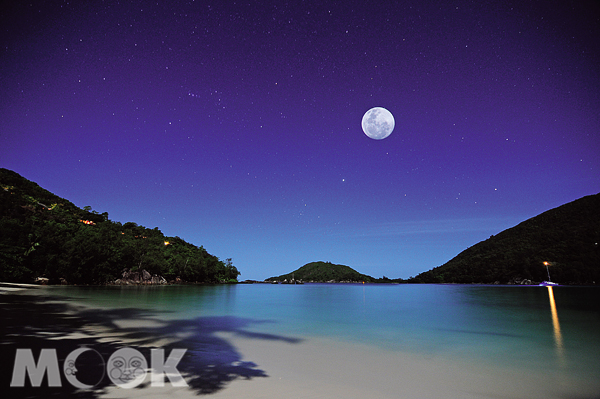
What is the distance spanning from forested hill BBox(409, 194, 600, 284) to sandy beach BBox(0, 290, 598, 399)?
156765 mm

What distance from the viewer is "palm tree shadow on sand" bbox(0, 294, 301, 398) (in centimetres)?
666

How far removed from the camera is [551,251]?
427ft

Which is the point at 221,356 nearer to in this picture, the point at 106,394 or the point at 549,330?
the point at 106,394

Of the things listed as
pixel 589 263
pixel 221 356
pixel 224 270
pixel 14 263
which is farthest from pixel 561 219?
pixel 14 263

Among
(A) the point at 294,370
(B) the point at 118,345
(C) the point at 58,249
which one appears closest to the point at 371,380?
(A) the point at 294,370

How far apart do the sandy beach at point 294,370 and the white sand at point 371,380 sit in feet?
0.08

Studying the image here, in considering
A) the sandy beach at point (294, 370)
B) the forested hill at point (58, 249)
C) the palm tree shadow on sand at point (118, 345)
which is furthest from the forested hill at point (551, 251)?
the palm tree shadow on sand at point (118, 345)

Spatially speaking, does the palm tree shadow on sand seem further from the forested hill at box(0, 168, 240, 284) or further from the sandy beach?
the forested hill at box(0, 168, 240, 284)

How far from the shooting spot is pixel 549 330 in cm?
2067

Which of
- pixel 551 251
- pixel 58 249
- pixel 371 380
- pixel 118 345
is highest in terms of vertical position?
pixel 551 251

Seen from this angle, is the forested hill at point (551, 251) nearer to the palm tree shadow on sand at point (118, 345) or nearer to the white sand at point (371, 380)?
the white sand at point (371, 380)

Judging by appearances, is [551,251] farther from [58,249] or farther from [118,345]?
[58,249]

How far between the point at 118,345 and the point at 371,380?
940cm

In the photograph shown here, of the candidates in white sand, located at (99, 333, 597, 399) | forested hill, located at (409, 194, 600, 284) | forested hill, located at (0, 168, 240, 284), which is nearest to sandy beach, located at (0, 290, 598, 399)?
white sand, located at (99, 333, 597, 399)
